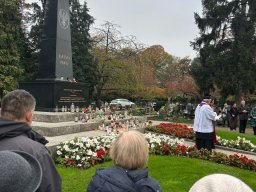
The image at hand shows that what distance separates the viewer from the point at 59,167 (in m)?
7.82

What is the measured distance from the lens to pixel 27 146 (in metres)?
2.69

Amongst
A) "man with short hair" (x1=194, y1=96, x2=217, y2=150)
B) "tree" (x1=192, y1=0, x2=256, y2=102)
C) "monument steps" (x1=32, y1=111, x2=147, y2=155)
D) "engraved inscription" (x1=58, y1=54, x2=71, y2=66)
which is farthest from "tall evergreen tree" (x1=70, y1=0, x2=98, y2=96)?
"man with short hair" (x1=194, y1=96, x2=217, y2=150)

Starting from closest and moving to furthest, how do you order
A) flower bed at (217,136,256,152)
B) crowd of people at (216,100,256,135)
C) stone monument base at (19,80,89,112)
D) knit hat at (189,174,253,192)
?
knit hat at (189,174,253,192)
flower bed at (217,136,256,152)
stone monument base at (19,80,89,112)
crowd of people at (216,100,256,135)

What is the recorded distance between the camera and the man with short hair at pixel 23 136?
8.77 ft

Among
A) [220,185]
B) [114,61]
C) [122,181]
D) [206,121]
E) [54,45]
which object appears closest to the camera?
[220,185]

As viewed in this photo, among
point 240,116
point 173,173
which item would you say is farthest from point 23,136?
point 240,116

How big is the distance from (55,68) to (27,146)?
1154 cm

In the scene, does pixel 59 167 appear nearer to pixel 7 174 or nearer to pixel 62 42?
pixel 7 174

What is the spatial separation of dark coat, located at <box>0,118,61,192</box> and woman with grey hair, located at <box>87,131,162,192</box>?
1.03 feet

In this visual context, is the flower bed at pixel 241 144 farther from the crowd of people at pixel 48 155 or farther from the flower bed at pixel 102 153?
the crowd of people at pixel 48 155

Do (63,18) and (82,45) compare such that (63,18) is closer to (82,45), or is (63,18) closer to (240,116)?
(240,116)

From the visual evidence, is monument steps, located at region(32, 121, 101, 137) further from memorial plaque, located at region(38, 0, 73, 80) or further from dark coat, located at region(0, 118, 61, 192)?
dark coat, located at region(0, 118, 61, 192)

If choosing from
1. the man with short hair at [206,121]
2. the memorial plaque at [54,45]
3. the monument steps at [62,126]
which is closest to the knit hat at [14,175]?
the man with short hair at [206,121]

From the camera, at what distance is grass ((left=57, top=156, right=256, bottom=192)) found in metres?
6.54
